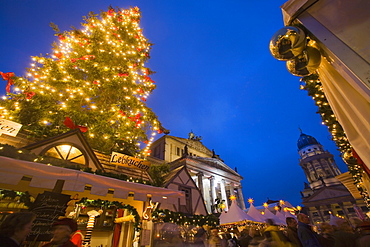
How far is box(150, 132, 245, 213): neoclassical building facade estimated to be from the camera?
30516 millimetres

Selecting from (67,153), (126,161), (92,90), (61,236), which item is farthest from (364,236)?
(92,90)

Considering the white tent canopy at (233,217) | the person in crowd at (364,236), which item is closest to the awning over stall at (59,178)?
the person in crowd at (364,236)

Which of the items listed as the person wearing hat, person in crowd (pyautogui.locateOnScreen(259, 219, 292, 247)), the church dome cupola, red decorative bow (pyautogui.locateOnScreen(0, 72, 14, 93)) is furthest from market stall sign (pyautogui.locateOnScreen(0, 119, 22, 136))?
the church dome cupola

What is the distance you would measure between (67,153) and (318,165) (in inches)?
2454

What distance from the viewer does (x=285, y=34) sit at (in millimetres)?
1965

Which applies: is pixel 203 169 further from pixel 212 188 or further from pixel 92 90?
pixel 92 90

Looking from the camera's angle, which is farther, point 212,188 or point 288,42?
point 212,188

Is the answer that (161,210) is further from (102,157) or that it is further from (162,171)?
(102,157)

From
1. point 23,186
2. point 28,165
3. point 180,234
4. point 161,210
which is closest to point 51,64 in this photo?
point 23,186

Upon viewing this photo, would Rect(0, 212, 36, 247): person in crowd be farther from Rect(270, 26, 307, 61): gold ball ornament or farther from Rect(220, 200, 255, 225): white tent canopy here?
Rect(220, 200, 255, 225): white tent canopy

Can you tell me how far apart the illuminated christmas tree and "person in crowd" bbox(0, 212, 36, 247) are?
5.39 metres

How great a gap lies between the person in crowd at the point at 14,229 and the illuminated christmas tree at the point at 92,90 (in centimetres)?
539

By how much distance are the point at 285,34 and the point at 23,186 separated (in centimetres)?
785

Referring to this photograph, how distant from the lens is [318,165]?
4781 cm
